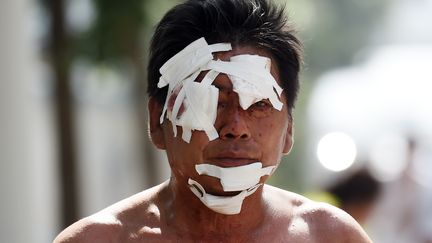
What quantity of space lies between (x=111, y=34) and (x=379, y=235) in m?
4.58

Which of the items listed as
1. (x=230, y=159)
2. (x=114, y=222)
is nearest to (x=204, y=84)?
(x=230, y=159)

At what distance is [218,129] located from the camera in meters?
4.68

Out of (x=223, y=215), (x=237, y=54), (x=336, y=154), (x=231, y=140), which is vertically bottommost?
(x=336, y=154)

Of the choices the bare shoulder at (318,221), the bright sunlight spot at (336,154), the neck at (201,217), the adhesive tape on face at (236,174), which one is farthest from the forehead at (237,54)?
the bright sunlight spot at (336,154)

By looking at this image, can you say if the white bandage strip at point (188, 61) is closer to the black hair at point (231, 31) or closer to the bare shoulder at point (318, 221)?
the black hair at point (231, 31)

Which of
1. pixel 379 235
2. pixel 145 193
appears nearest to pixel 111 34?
pixel 379 235

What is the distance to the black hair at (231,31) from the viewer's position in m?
4.87

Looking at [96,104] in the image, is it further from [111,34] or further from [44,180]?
[111,34]

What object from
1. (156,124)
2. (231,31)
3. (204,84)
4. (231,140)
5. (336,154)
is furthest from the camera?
(336,154)

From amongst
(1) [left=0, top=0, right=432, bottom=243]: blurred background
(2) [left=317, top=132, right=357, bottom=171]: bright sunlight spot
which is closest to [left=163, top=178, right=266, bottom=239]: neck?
(1) [left=0, top=0, right=432, bottom=243]: blurred background

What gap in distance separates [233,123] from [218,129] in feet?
0.20

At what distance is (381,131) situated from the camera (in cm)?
1427

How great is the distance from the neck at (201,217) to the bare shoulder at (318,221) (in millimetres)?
213

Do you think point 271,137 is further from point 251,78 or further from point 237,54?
point 237,54
